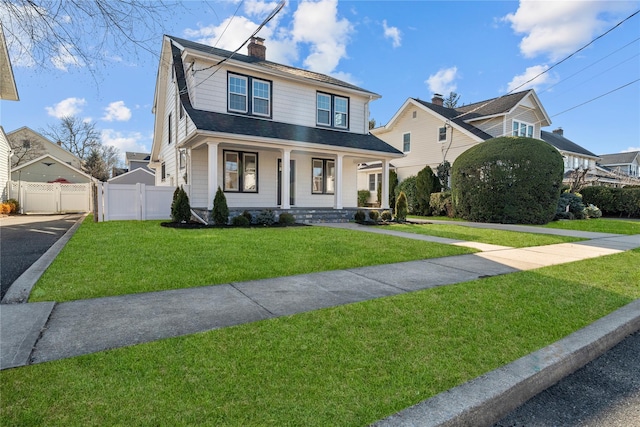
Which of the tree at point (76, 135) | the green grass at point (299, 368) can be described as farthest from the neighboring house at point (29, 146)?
the green grass at point (299, 368)

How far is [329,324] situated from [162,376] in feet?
4.82

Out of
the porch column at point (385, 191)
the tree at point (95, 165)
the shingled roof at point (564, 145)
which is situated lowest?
the porch column at point (385, 191)

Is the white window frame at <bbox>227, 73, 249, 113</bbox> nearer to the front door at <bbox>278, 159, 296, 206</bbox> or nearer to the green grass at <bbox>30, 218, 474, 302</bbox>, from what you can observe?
the front door at <bbox>278, 159, 296, 206</bbox>

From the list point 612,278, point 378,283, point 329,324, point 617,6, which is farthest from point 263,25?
point 617,6

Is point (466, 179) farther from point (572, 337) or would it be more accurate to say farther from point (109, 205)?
point (109, 205)

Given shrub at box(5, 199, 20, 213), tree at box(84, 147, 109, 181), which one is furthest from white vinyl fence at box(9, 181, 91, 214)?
tree at box(84, 147, 109, 181)

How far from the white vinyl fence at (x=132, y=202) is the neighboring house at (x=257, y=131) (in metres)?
1.21

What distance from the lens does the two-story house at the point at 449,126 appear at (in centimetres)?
2156

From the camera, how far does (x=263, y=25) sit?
7.68 m

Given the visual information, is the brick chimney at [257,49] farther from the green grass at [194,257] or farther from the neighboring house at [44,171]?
the neighboring house at [44,171]

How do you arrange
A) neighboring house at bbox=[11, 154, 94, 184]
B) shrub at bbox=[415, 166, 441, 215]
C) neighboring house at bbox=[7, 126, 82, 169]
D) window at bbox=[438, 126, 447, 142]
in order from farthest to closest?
neighboring house at bbox=[7, 126, 82, 169] → neighboring house at bbox=[11, 154, 94, 184] → window at bbox=[438, 126, 447, 142] → shrub at bbox=[415, 166, 441, 215]

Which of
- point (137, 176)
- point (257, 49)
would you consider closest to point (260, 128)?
point (257, 49)

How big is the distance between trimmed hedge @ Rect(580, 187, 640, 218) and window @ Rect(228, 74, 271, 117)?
818 inches

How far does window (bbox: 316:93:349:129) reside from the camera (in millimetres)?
15570
